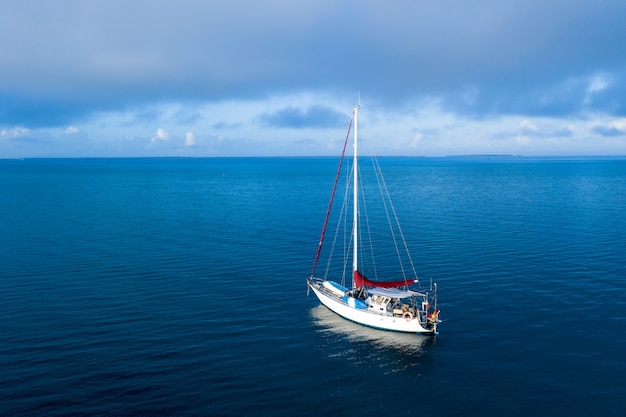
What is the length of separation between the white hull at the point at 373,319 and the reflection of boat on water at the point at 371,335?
52 cm

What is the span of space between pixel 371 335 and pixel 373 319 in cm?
169

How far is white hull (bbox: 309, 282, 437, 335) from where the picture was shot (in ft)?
142

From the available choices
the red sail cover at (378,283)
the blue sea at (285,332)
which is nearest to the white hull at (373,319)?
the blue sea at (285,332)

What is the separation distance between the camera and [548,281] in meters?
57.7

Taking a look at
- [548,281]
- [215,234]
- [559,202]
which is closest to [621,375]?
[548,281]

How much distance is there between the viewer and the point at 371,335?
44.2 meters

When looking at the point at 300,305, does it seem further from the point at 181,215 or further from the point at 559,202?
the point at 559,202

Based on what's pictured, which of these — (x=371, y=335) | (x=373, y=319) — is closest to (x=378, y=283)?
(x=373, y=319)

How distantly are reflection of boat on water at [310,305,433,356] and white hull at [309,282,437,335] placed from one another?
0.52 meters

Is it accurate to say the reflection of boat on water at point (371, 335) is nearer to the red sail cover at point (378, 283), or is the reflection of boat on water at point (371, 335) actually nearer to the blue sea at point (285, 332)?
the blue sea at point (285, 332)

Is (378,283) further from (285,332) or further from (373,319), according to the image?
(285,332)

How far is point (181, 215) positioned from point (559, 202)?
10978 centimetres

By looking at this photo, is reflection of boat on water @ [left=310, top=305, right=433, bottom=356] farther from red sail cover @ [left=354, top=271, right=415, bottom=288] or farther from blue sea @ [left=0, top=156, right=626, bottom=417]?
red sail cover @ [left=354, top=271, right=415, bottom=288]

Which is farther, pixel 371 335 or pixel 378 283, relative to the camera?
pixel 378 283
